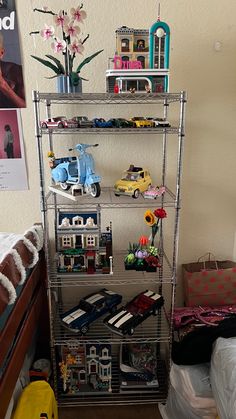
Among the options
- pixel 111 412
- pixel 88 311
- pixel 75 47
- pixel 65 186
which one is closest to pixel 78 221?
pixel 65 186

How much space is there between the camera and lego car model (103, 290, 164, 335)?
4.85ft

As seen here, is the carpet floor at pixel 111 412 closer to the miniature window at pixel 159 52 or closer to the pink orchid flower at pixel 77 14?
the miniature window at pixel 159 52

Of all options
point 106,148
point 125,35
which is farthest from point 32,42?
point 106,148

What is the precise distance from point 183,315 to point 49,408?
0.74 metres

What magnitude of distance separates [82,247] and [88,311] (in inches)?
12.7

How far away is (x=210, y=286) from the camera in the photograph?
1682 millimetres

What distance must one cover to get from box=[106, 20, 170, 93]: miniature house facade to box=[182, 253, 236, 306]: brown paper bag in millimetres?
932

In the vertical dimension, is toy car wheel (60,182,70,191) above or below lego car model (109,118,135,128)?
below

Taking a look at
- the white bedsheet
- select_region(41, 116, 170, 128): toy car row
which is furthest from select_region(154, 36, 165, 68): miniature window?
the white bedsheet

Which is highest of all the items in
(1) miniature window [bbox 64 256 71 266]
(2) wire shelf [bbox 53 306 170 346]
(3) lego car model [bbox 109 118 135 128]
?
(3) lego car model [bbox 109 118 135 128]

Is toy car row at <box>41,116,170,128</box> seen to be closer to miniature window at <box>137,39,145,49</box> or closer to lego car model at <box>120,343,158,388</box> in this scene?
miniature window at <box>137,39,145,49</box>

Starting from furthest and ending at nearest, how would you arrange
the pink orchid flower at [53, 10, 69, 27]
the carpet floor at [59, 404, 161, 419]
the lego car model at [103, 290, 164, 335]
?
1. the carpet floor at [59, 404, 161, 419]
2. the lego car model at [103, 290, 164, 335]
3. the pink orchid flower at [53, 10, 69, 27]

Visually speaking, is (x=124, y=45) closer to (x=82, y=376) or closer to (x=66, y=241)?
(x=66, y=241)

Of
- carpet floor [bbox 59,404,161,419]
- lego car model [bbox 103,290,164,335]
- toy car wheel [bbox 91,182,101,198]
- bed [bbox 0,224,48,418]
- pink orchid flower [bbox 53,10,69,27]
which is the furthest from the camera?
carpet floor [bbox 59,404,161,419]
